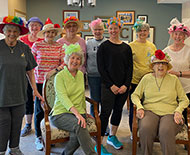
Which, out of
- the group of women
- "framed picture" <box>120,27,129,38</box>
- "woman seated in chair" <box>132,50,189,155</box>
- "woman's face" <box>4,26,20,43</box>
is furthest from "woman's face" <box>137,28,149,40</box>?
"framed picture" <box>120,27,129,38</box>

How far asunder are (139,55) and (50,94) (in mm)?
1187

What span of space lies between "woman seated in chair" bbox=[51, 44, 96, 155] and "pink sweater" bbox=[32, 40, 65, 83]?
1.17 feet

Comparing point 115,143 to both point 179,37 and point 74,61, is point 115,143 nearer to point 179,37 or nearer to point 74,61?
point 74,61

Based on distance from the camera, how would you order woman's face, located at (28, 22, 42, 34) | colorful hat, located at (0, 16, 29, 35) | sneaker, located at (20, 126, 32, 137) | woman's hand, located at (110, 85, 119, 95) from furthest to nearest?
1. sneaker, located at (20, 126, 32, 137)
2. woman's face, located at (28, 22, 42, 34)
3. woman's hand, located at (110, 85, 119, 95)
4. colorful hat, located at (0, 16, 29, 35)

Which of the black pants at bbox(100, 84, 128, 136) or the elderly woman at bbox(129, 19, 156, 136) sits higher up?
the elderly woman at bbox(129, 19, 156, 136)

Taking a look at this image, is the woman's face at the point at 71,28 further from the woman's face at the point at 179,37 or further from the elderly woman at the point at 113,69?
the woman's face at the point at 179,37

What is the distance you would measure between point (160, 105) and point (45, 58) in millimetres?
1416

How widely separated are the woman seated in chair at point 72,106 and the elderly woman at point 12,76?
13.7 inches

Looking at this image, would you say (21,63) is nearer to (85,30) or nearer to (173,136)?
(173,136)

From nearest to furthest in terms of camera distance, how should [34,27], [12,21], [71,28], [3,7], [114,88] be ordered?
[12,21] → [114,88] → [71,28] → [34,27] → [3,7]

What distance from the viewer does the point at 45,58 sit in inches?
102

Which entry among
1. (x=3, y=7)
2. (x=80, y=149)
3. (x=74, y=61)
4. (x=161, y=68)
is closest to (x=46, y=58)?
(x=74, y=61)

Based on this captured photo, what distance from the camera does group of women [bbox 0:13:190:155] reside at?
206 centimetres

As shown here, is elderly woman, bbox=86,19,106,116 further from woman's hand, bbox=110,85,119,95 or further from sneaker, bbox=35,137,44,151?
sneaker, bbox=35,137,44,151
